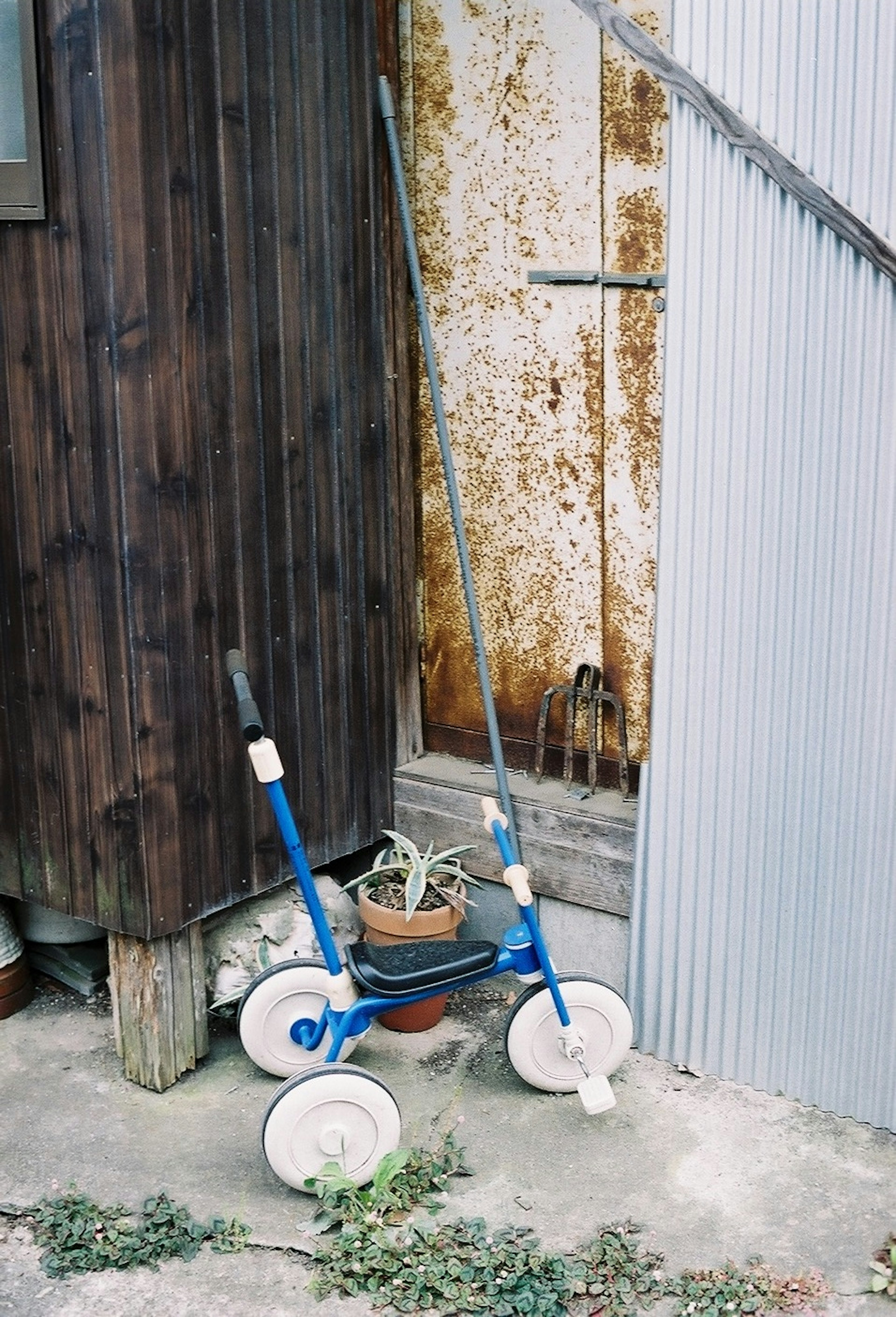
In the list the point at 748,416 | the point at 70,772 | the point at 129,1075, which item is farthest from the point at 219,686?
the point at 748,416

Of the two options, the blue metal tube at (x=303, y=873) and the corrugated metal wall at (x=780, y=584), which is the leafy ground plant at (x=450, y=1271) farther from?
the corrugated metal wall at (x=780, y=584)

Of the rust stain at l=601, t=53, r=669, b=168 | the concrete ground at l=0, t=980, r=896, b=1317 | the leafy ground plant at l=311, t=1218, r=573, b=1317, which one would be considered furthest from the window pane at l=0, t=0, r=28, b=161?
the leafy ground plant at l=311, t=1218, r=573, b=1317

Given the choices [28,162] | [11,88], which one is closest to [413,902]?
[28,162]

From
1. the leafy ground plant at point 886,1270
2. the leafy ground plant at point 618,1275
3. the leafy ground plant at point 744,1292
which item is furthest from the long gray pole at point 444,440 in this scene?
the leafy ground plant at point 886,1270

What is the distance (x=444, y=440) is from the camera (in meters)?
4.59

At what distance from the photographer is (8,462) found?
4234 millimetres

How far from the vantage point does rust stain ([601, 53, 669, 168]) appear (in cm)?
422

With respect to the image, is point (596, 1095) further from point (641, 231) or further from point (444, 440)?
point (641, 231)

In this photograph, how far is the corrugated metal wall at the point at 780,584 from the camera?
3.73 m

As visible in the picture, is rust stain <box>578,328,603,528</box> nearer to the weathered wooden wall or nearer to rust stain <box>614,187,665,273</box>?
rust stain <box>614,187,665,273</box>

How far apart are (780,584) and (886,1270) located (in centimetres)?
160

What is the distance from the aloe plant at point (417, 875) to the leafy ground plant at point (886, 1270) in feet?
4.89

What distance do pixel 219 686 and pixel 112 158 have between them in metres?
1.35

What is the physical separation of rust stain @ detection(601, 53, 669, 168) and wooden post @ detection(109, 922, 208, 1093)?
7.86ft
